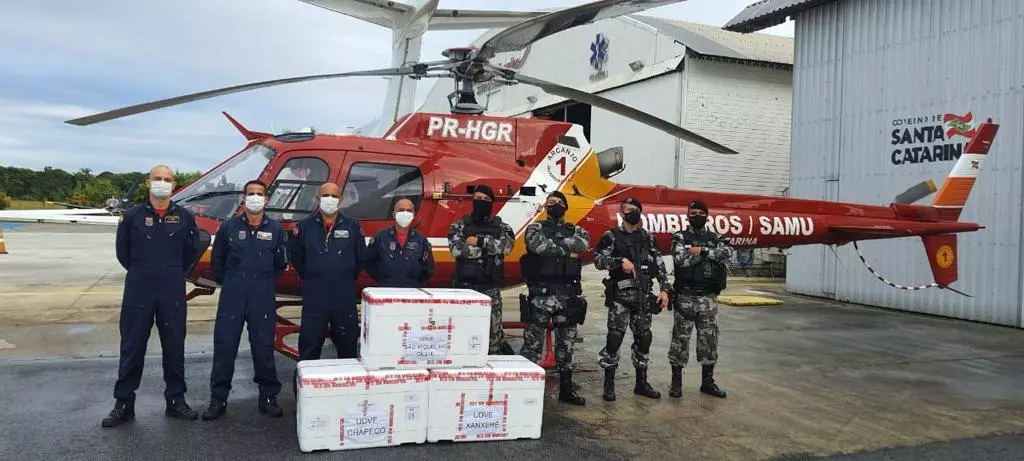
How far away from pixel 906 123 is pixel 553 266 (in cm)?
1028

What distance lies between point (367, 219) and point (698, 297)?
3.25 meters

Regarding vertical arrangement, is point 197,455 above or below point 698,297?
below

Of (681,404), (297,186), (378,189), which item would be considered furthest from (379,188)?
(681,404)

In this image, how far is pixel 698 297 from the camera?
20.1 ft

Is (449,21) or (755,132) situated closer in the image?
(449,21)

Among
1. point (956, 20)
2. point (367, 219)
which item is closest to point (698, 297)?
point (367, 219)

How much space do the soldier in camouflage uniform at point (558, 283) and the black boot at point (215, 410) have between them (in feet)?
8.16

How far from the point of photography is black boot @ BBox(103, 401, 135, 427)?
15.8 feet

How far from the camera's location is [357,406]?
4418mm

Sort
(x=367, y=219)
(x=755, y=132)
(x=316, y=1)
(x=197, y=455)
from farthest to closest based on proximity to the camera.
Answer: (x=755, y=132) < (x=316, y=1) < (x=367, y=219) < (x=197, y=455)

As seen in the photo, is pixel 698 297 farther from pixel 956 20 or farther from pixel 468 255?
pixel 956 20

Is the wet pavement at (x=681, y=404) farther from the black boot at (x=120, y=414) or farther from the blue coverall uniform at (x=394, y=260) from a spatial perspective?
the blue coverall uniform at (x=394, y=260)

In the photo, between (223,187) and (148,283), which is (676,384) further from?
(223,187)

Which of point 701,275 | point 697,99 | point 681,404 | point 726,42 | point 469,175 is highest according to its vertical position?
point 726,42
